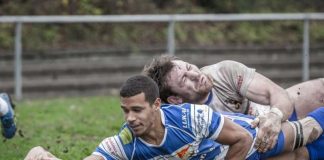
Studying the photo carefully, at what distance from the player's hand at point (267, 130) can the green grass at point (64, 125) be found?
193 cm

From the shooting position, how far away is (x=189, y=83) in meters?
6.73

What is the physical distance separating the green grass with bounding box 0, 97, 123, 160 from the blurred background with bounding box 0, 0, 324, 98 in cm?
71

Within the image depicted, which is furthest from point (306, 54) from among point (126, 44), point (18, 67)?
point (18, 67)

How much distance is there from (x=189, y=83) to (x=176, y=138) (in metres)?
0.82

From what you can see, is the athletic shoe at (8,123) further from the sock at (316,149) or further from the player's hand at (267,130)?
the sock at (316,149)

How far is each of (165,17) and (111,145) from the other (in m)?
7.37

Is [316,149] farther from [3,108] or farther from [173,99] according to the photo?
[3,108]

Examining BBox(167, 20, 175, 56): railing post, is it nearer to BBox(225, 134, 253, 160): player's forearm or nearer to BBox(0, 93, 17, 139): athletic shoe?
Answer: BBox(0, 93, 17, 139): athletic shoe

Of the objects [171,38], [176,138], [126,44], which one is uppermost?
[176,138]

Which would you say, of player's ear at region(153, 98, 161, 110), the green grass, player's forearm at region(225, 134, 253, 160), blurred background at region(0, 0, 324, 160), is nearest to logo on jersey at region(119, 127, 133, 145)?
player's ear at region(153, 98, 161, 110)

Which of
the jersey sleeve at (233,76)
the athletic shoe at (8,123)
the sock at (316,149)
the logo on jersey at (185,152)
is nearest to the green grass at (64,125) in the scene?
the athletic shoe at (8,123)

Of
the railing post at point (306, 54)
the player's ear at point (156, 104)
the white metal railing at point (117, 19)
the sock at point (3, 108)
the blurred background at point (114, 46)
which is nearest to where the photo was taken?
the player's ear at point (156, 104)

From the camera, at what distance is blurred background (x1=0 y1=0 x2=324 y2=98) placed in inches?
539

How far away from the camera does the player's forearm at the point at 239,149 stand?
604 cm
